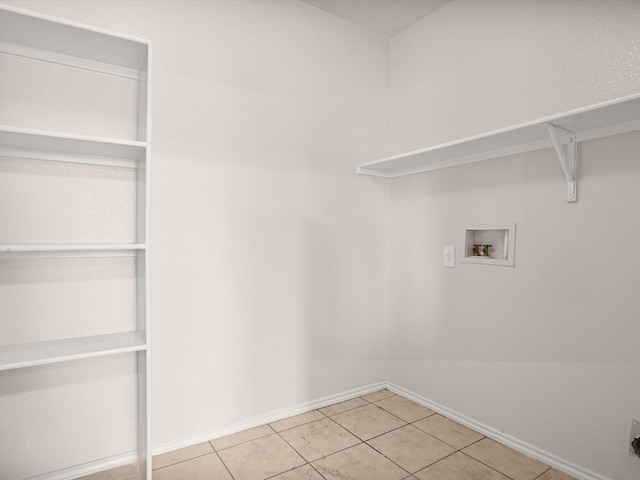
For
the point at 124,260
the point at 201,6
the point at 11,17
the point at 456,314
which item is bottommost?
the point at 456,314

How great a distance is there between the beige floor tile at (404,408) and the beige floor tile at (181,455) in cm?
107

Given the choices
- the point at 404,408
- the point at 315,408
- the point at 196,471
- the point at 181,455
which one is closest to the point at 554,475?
the point at 404,408

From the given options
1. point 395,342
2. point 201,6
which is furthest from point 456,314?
point 201,6

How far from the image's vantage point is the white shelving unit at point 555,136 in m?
1.36

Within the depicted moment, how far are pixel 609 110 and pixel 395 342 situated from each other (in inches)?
69.3

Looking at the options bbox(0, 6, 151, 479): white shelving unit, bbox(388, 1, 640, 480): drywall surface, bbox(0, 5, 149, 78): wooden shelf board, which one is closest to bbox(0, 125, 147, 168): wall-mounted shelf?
bbox(0, 6, 151, 479): white shelving unit

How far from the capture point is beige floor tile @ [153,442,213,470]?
171 centimetres

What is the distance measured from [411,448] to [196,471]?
103 centimetres

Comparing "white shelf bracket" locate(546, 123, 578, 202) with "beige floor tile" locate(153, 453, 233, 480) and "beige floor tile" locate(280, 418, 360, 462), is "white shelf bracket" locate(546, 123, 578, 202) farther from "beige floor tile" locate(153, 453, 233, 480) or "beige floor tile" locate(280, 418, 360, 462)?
"beige floor tile" locate(153, 453, 233, 480)

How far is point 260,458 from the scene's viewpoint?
1.75 m

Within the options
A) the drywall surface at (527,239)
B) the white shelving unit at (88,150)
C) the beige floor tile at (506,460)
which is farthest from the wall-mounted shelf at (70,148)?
the beige floor tile at (506,460)

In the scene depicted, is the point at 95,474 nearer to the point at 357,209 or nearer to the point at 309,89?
the point at 357,209

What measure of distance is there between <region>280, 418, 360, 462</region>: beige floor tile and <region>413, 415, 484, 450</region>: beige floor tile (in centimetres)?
43

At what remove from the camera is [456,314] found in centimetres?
212
